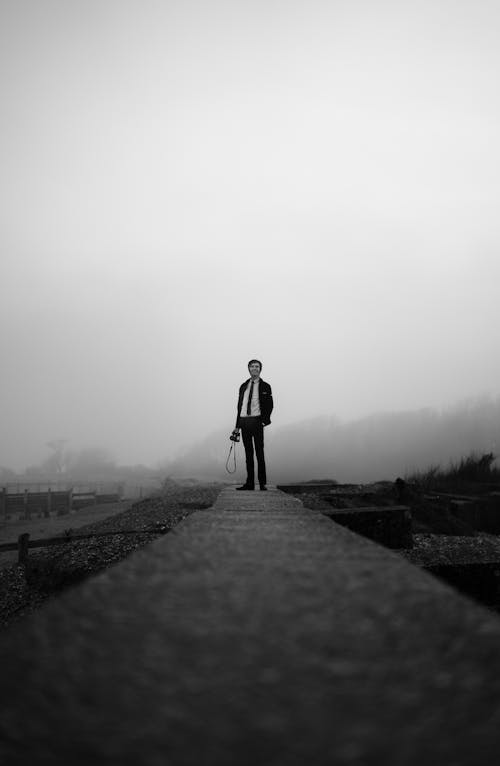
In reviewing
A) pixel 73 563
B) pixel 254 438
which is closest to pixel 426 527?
pixel 254 438

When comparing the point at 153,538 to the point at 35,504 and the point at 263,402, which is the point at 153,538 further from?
the point at 35,504

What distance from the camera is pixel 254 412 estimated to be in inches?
313

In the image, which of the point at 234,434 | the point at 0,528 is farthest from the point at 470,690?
the point at 0,528

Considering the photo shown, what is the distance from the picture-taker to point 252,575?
4.07 ft

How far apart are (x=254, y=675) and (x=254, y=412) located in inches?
288

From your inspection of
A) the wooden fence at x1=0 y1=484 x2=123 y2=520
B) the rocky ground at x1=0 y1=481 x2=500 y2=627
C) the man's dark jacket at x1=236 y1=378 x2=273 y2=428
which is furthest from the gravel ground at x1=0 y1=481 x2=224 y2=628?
the wooden fence at x1=0 y1=484 x2=123 y2=520

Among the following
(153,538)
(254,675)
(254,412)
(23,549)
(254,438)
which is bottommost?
(23,549)

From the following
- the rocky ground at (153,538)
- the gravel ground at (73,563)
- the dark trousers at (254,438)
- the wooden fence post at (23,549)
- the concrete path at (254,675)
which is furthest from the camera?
the wooden fence post at (23,549)

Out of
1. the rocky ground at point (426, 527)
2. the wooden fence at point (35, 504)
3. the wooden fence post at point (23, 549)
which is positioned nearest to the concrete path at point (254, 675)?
the rocky ground at point (426, 527)

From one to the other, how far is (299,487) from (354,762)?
10336 mm

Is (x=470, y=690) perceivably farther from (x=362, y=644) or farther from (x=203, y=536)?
(x=203, y=536)

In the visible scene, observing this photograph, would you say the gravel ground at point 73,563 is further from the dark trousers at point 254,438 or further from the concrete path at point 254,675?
the concrete path at point 254,675

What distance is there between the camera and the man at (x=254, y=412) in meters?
7.92

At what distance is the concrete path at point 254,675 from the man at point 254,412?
678 cm
